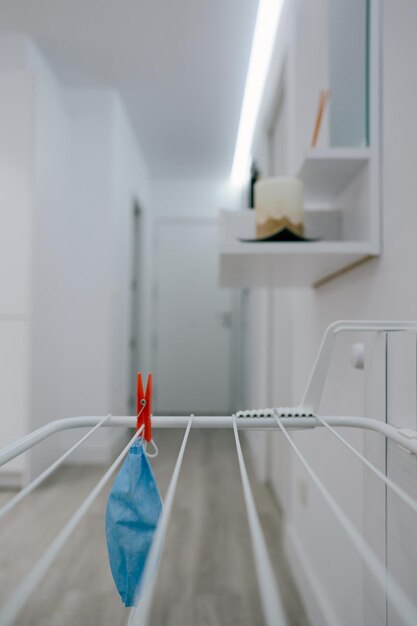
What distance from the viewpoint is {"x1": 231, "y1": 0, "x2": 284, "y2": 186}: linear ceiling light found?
8.79ft

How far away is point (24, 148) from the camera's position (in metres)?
2.83

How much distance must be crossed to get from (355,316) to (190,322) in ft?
14.5

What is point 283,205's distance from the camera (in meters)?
1.19

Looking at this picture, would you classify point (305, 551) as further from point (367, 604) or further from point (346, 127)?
point (346, 127)

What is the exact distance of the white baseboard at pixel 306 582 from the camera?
1393 millimetres

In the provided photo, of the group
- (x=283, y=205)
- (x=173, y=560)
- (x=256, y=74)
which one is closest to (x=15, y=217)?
(x=256, y=74)

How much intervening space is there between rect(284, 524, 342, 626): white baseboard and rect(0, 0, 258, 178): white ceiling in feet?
→ 8.21

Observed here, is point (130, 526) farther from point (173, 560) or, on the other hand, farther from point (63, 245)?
point (63, 245)

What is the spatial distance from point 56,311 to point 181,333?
2.42 m

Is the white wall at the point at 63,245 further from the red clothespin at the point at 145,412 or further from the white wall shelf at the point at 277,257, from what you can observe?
the red clothespin at the point at 145,412

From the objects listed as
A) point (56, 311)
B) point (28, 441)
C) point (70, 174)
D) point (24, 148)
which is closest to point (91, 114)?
point (70, 174)

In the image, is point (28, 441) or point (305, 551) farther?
point (305, 551)

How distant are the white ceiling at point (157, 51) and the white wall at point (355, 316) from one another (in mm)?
1119

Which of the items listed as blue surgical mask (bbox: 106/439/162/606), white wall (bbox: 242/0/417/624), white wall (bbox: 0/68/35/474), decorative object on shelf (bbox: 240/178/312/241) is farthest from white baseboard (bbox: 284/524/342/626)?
white wall (bbox: 0/68/35/474)
